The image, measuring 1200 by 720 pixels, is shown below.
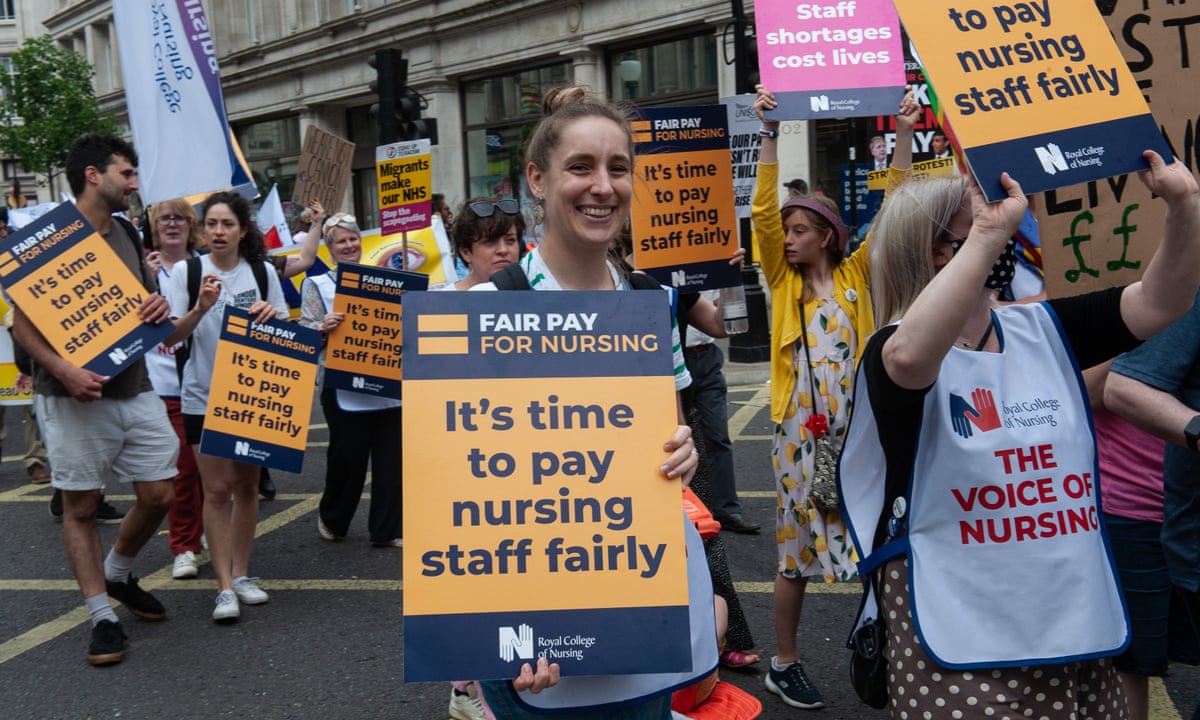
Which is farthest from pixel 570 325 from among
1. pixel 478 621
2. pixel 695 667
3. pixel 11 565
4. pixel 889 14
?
pixel 11 565

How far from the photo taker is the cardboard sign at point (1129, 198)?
2652 millimetres

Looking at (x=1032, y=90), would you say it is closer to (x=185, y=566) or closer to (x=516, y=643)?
(x=516, y=643)

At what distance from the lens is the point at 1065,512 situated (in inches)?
82.4

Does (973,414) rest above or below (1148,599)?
above

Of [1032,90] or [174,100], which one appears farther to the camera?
[174,100]

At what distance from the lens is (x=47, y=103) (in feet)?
116

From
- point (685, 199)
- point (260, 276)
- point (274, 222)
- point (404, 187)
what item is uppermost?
point (274, 222)

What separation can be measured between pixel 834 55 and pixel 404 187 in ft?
16.5

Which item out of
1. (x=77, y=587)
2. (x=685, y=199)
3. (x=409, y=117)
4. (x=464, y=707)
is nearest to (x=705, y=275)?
→ (x=685, y=199)

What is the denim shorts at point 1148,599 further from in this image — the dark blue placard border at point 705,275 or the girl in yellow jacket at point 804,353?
the dark blue placard border at point 705,275

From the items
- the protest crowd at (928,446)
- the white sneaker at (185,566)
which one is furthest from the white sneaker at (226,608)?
the white sneaker at (185,566)

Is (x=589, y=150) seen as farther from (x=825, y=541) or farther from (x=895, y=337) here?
(x=825, y=541)

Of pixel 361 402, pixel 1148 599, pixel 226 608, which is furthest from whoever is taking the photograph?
pixel 361 402

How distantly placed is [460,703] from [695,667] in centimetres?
217
